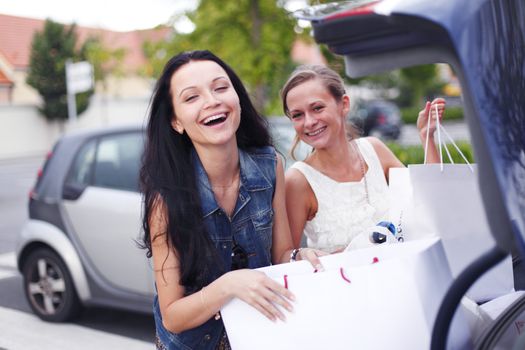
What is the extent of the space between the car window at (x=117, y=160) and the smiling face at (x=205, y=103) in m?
2.97

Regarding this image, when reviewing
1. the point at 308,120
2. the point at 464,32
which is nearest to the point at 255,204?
the point at 308,120

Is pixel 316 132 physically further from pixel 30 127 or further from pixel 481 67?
pixel 30 127

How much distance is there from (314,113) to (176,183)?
1.92ft

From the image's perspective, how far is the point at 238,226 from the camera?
6.06ft

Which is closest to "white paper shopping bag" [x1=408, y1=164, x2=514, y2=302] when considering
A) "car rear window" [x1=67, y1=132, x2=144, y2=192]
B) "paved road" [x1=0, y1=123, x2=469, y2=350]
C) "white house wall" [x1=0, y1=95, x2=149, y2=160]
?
"paved road" [x1=0, y1=123, x2=469, y2=350]

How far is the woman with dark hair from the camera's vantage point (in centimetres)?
173

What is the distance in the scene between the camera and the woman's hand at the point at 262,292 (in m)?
1.43

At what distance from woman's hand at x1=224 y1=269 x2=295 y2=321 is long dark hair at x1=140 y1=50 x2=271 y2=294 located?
0.75 feet

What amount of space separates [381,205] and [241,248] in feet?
1.87

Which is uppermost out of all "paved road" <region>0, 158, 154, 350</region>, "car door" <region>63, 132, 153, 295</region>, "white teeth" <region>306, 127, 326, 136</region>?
"white teeth" <region>306, 127, 326, 136</region>

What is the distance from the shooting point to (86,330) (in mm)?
4840

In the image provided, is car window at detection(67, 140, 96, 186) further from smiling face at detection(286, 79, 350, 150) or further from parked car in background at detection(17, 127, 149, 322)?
smiling face at detection(286, 79, 350, 150)

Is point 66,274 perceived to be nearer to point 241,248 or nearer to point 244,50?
point 241,248

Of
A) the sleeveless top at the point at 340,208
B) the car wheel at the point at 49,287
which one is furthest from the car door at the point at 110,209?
the sleeveless top at the point at 340,208
